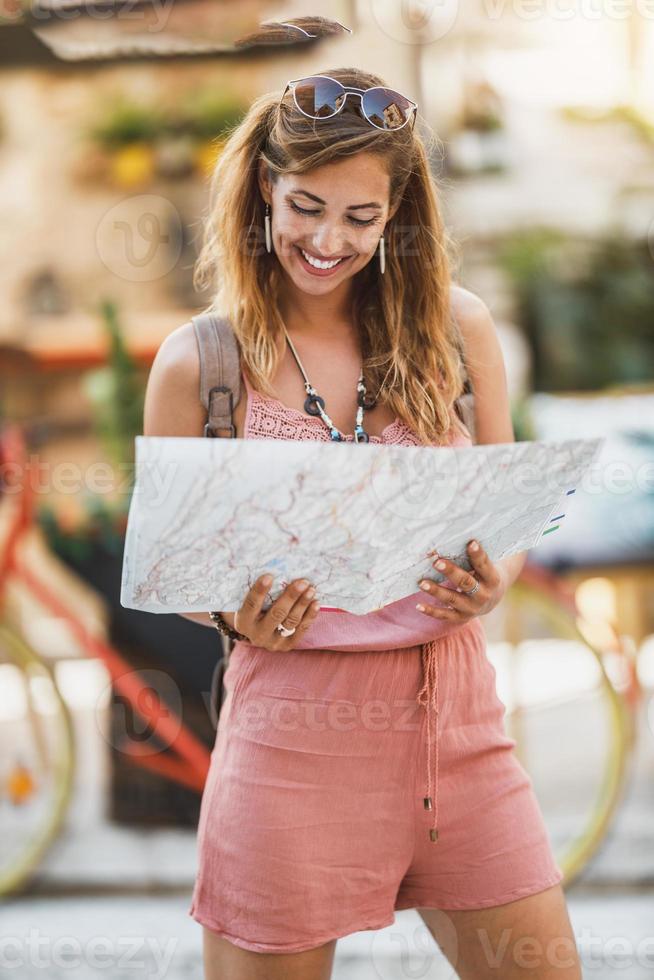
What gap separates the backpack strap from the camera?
1572 millimetres

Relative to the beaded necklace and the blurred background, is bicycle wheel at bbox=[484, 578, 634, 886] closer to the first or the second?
the blurred background

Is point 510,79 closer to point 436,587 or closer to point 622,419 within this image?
point 622,419

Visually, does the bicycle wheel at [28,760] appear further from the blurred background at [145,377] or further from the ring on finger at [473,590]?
the ring on finger at [473,590]

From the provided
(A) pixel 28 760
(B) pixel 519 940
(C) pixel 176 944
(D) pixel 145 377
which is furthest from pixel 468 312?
(A) pixel 28 760

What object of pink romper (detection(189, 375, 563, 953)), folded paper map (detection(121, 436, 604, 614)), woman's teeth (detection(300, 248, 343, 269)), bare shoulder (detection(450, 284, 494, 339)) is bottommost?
pink romper (detection(189, 375, 563, 953))

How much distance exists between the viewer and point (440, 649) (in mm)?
1597

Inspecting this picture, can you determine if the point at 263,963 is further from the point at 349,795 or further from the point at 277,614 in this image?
the point at 277,614

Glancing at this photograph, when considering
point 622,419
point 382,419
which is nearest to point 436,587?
point 382,419

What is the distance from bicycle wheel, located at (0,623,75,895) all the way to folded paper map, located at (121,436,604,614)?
1888 mm

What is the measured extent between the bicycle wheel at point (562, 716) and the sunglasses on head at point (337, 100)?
5.70ft

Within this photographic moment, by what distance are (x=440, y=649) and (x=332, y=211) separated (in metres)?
0.59

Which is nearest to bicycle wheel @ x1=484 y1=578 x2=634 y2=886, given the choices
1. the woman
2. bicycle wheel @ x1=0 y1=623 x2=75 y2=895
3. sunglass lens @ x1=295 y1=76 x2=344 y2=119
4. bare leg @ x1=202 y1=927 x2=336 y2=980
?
bicycle wheel @ x1=0 y1=623 x2=75 y2=895

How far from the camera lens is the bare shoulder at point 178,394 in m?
1.58

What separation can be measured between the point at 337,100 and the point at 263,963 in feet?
3.61
